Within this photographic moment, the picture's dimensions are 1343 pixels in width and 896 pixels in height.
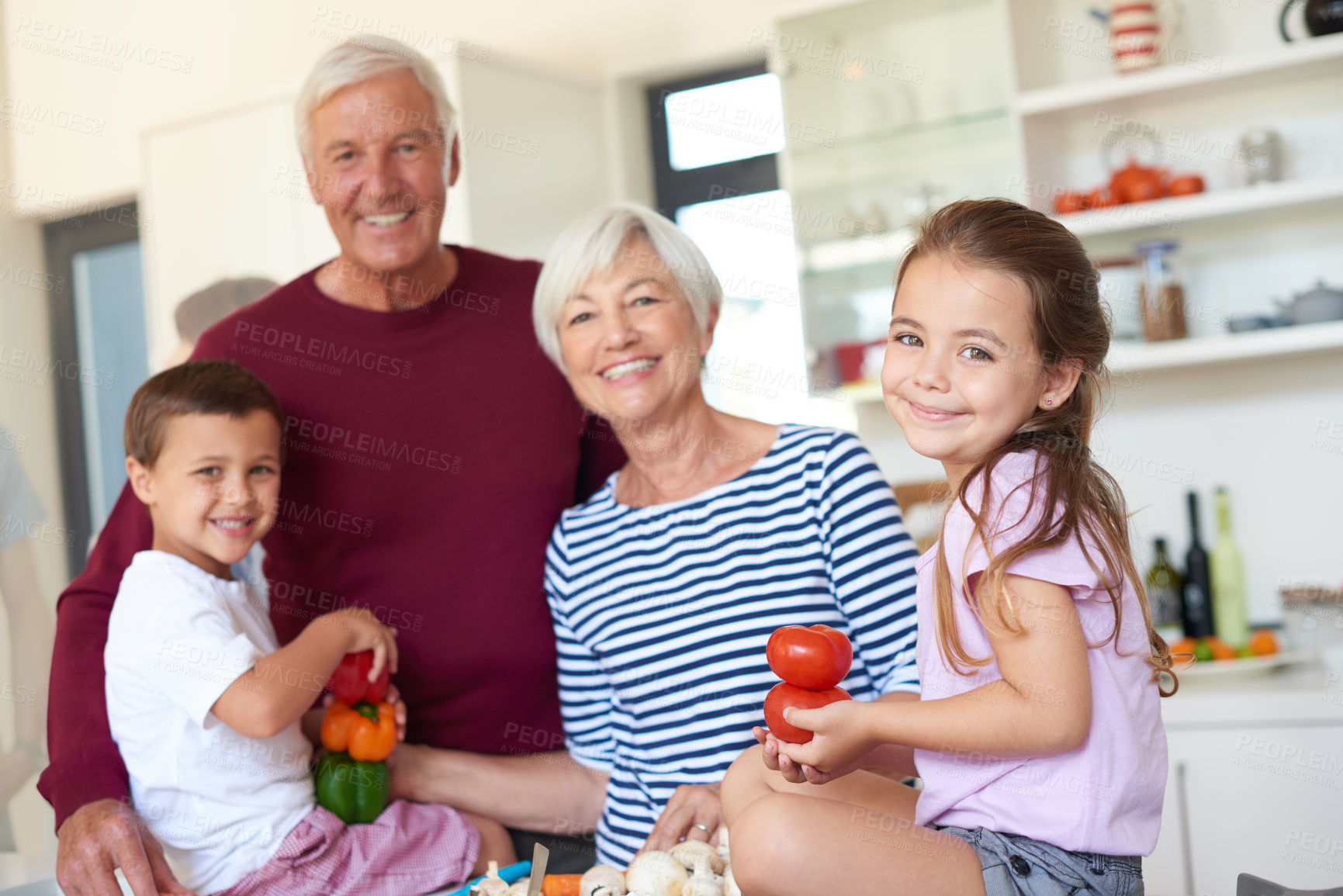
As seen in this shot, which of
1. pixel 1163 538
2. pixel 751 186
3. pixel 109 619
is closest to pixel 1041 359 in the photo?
pixel 109 619

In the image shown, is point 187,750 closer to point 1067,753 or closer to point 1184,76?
point 1067,753

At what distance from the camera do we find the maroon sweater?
1.75m

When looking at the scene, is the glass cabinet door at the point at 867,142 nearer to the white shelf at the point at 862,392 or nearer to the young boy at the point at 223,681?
the white shelf at the point at 862,392

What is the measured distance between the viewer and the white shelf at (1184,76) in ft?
8.46

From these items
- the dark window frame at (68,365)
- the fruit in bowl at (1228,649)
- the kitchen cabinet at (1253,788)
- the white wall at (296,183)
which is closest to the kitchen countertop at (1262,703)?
the kitchen cabinet at (1253,788)

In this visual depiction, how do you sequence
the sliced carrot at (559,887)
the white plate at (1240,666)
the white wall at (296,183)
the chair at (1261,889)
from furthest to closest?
1. the white wall at (296,183)
2. the white plate at (1240,666)
3. the sliced carrot at (559,887)
4. the chair at (1261,889)

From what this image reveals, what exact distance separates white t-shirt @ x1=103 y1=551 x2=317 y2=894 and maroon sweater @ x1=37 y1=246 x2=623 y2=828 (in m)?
0.29

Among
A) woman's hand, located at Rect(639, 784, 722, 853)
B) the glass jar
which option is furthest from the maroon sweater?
the glass jar

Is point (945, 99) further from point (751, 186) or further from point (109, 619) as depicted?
point (109, 619)

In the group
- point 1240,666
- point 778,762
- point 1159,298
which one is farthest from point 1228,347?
point 778,762

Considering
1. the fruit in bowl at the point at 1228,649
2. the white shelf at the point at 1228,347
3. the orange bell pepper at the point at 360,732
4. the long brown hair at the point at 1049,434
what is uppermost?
the white shelf at the point at 1228,347

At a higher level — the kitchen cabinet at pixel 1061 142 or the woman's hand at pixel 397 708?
the kitchen cabinet at pixel 1061 142

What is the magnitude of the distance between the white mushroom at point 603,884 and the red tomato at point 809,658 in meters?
0.36

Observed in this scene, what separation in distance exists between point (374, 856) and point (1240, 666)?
1.84m
